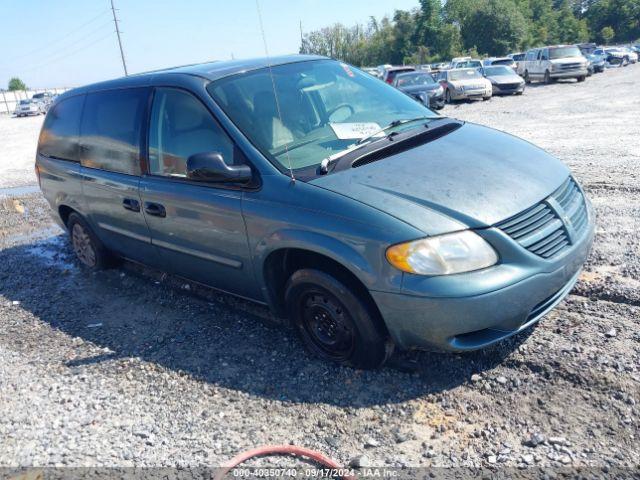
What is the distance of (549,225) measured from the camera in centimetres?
303

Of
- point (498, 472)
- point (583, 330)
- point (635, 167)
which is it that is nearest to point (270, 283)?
point (498, 472)

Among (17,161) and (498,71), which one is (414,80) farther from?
(17,161)

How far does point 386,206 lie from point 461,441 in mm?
1272

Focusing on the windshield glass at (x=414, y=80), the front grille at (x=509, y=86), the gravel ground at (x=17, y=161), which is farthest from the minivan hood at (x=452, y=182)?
the front grille at (x=509, y=86)

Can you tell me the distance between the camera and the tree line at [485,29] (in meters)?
64.9

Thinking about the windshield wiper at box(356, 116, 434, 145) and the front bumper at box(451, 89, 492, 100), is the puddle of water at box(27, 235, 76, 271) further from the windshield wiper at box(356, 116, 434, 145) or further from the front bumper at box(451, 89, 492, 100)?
the front bumper at box(451, 89, 492, 100)

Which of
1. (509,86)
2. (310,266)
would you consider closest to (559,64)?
(509,86)

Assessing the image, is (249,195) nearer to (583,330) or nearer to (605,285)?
(583,330)

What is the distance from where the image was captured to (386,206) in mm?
2891

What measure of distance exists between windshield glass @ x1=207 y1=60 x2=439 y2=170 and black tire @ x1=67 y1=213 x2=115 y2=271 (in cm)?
248

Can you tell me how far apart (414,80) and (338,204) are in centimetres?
1947

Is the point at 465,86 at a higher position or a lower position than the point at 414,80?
lower

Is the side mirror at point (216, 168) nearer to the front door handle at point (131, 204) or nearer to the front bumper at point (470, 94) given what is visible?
the front door handle at point (131, 204)

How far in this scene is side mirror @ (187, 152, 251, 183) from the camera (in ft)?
10.9
